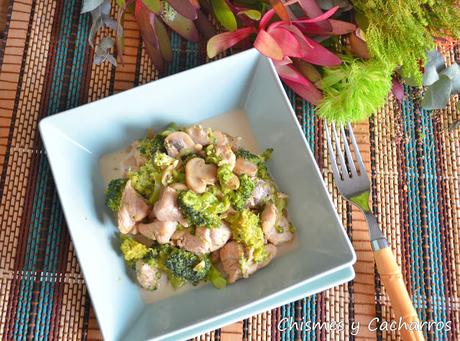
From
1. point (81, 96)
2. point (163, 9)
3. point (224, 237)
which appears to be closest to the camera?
point (224, 237)

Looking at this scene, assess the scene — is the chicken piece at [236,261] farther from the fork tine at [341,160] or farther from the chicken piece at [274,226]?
the fork tine at [341,160]

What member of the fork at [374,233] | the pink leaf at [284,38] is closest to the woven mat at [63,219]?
the fork at [374,233]

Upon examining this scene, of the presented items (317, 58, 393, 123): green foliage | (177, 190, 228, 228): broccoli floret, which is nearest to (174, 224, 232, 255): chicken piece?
(177, 190, 228, 228): broccoli floret

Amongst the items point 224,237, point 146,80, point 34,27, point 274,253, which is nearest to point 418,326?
point 274,253

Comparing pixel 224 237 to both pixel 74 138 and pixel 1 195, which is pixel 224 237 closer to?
pixel 74 138

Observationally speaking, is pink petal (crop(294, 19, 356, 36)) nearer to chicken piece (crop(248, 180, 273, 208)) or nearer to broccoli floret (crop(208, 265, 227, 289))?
chicken piece (crop(248, 180, 273, 208))

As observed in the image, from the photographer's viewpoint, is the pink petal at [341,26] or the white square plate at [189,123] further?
the pink petal at [341,26]

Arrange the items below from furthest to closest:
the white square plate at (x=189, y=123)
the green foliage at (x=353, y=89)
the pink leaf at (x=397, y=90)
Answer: the pink leaf at (x=397, y=90)
the green foliage at (x=353, y=89)
the white square plate at (x=189, y=123)
